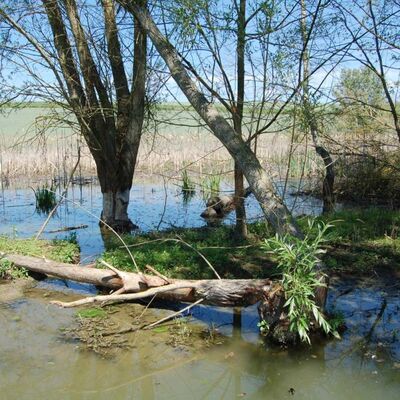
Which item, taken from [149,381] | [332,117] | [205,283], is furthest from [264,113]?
[149,381]

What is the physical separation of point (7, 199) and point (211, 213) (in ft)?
19.4

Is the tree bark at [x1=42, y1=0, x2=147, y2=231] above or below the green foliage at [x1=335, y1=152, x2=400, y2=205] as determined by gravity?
above

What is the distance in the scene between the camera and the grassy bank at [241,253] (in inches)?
268

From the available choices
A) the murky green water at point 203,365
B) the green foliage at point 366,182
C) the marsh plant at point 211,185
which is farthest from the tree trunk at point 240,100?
the green foliage at point 366,182

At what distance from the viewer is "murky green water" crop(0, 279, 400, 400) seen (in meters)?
4.14

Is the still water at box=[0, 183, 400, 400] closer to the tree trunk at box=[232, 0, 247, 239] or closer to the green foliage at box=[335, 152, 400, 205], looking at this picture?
the tree trunk at box=[232, 0, 247, 239]

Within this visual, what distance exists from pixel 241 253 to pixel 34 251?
2956 mm

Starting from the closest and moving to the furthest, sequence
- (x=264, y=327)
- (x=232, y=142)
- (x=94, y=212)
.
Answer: (x=264, y=327), (x=232, y=142), (x=94, y=212)

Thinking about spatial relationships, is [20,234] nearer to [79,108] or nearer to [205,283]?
[79,108]

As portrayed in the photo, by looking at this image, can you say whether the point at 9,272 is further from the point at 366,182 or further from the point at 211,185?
the point at 366,182

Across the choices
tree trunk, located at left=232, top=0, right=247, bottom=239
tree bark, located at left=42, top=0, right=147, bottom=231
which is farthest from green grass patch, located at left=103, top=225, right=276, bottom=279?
tree bark, located at left=42, top=0, right=147, bottom=231

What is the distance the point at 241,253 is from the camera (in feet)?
24.5

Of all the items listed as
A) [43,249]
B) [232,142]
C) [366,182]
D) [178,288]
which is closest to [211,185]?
[366,182]

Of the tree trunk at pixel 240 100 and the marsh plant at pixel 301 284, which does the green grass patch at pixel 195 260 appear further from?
the marsh plant at pixel 301 284
